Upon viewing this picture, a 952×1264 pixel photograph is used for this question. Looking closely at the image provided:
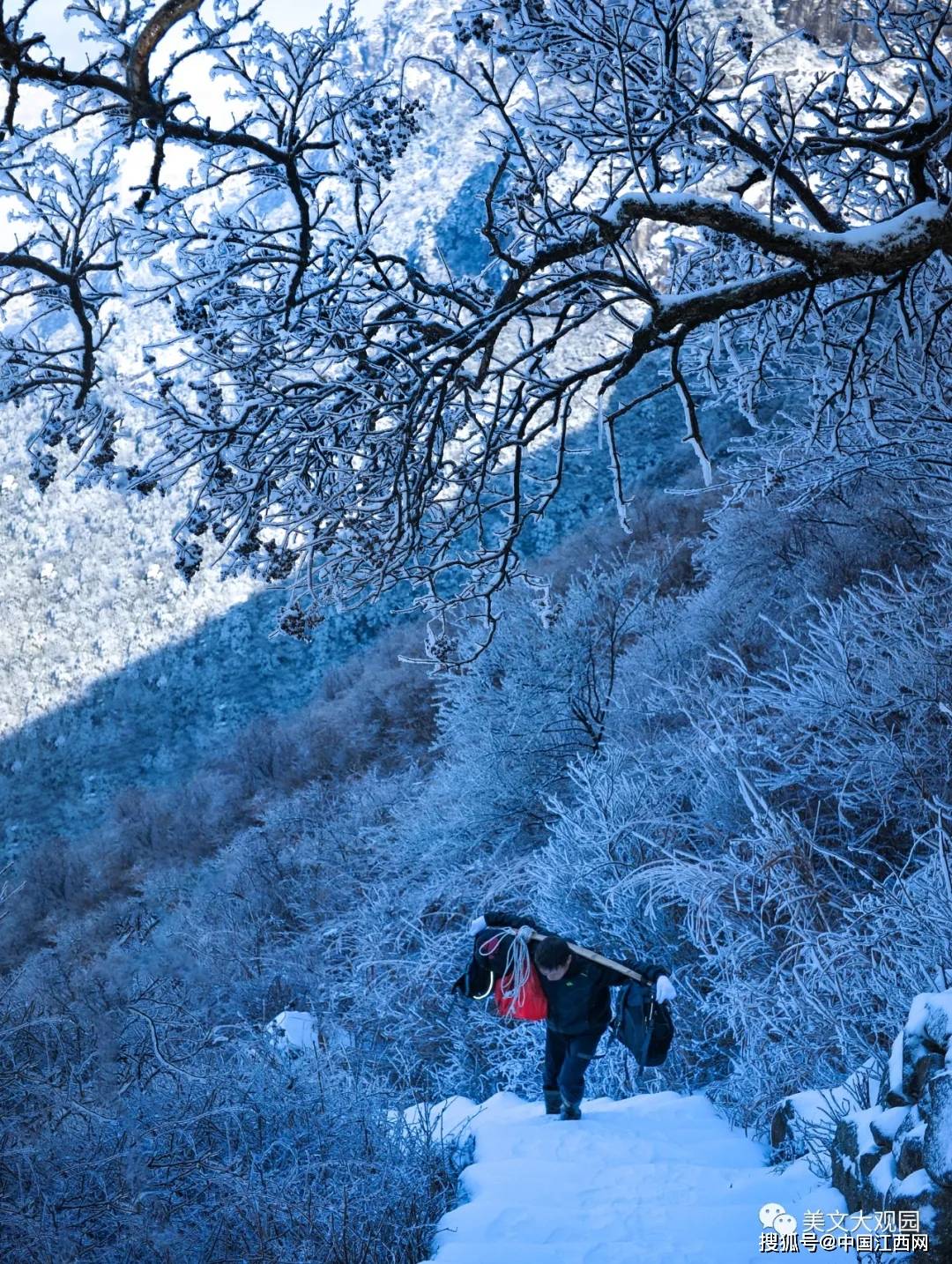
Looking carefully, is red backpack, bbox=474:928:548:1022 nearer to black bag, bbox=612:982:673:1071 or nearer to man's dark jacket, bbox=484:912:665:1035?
man's dark jacket, bbox=484:912:665:1035

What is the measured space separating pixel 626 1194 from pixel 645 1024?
1.03m

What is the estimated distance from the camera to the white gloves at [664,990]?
14.5 ft

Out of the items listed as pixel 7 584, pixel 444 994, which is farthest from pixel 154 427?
pixel 7 584

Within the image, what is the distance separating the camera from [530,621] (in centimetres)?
1051

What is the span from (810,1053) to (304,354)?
3.95m

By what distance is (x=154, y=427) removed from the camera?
141 inches

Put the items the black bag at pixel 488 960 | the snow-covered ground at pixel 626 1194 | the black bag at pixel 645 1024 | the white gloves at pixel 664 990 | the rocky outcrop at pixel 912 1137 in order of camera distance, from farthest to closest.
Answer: the black bag at pixel 488 960
the black bag at pixel 645 1024
the white gloves at pixel 664 990
the snow-covered ground at pixel 626 1194
the rocky outcrop at pixel 912 1137

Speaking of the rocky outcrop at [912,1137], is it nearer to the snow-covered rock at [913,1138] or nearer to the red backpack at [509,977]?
the snow-covered rock at [913,1138]

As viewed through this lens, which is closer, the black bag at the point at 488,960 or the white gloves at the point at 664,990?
the white gloves at the point at 664,990

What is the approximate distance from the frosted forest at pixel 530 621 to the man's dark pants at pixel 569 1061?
295 mm

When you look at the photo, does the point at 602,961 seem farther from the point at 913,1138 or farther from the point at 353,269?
the point at 353,269

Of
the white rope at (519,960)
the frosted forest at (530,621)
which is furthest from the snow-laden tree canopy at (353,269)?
the white rope at (519,960)

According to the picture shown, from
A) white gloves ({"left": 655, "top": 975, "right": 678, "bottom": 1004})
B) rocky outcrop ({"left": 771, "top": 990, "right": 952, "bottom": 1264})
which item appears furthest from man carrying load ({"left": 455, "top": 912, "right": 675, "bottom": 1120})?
rocky outcrop ({"left": 771, "top": 990, "right": 952, "bottom": 1264})

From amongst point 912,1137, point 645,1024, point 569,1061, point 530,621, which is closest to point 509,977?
point 569,1061
